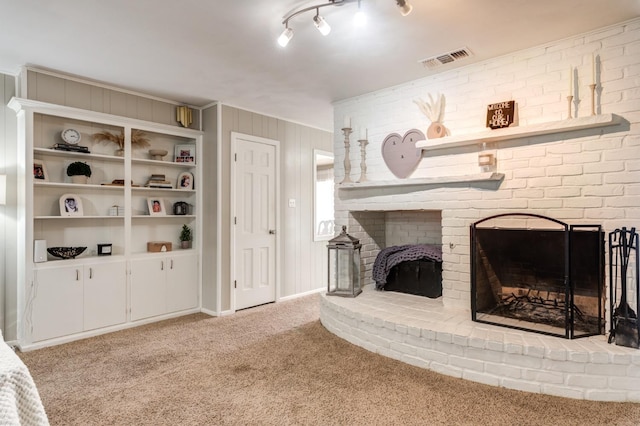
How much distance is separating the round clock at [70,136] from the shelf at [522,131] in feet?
10.4

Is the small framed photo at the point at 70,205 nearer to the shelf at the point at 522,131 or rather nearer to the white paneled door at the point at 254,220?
the white paneled door at the point at 254,220

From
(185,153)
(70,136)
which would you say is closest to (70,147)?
(70,136)

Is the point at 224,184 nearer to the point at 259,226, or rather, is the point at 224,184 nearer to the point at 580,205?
the point at 259,226

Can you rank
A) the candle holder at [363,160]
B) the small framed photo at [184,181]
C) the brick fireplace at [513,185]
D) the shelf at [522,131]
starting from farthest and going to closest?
the small framed photo at [184,181] < the candle holder at [363,160] < the shelf at [522,131] < the brick fireplace at [513,185]

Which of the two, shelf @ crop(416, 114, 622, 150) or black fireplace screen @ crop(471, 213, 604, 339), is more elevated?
shelf @ crop(416, 114, 622, 150)

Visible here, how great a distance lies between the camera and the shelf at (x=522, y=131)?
95.5 inches

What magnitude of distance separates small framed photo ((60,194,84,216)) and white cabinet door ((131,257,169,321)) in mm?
699

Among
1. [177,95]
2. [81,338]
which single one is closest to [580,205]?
[177,95]

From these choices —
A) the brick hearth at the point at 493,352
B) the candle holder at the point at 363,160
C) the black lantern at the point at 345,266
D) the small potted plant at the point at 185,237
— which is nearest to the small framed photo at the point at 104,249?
the small potted plant at the point at 185,237

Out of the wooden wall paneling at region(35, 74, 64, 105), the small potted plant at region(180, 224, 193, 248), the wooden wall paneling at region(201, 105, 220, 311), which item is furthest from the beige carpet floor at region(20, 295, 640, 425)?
the wooden wall paneling at region(35, 74, 64, 105)

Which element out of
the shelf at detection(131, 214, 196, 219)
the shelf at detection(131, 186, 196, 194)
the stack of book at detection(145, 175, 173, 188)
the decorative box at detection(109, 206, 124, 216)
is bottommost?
the shelf at detection(131, 214, 196, 219)

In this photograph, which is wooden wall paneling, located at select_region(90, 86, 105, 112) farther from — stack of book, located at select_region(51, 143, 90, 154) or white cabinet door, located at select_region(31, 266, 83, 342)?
white cabinet door, located at select_region(31, 266, 83, 342)

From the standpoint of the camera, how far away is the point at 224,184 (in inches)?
164

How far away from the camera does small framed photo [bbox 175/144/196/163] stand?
14.0 feet
